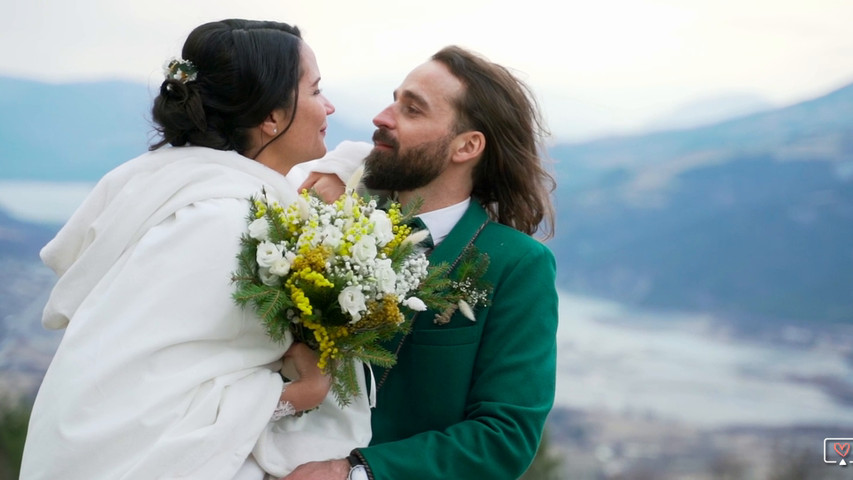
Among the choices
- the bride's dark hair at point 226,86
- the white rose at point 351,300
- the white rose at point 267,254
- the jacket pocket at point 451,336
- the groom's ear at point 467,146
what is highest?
the bride's dark hair at point 226,86

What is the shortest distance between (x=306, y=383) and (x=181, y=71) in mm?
815

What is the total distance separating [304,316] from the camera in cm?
226

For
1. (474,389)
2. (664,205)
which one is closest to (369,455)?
(474,389)

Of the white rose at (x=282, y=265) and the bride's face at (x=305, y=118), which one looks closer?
the white rose at (x=282, y=265)

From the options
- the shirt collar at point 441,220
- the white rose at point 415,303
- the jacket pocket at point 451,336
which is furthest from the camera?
the shirt collar at point 441,220

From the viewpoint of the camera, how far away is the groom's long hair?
3004 mm

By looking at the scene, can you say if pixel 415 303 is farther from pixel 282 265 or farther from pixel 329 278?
pixel 282 265

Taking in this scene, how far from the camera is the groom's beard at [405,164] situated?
2.90m

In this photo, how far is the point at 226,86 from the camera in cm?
248

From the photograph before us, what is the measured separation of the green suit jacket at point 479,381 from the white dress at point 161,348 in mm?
365

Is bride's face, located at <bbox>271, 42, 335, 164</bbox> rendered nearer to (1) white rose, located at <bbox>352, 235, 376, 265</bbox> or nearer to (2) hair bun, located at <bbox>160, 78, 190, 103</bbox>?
(2) hair bun, located at <bbox>160, 78, 190, 103</bbox>

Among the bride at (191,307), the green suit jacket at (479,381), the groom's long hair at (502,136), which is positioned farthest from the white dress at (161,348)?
the groom's long hair at (502,136)

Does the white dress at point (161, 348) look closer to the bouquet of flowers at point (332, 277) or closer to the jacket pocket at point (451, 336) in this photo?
the bouquet of flowers at point (332, 277)

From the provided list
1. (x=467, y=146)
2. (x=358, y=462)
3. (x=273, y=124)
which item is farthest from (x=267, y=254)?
(x=467, y=146)
